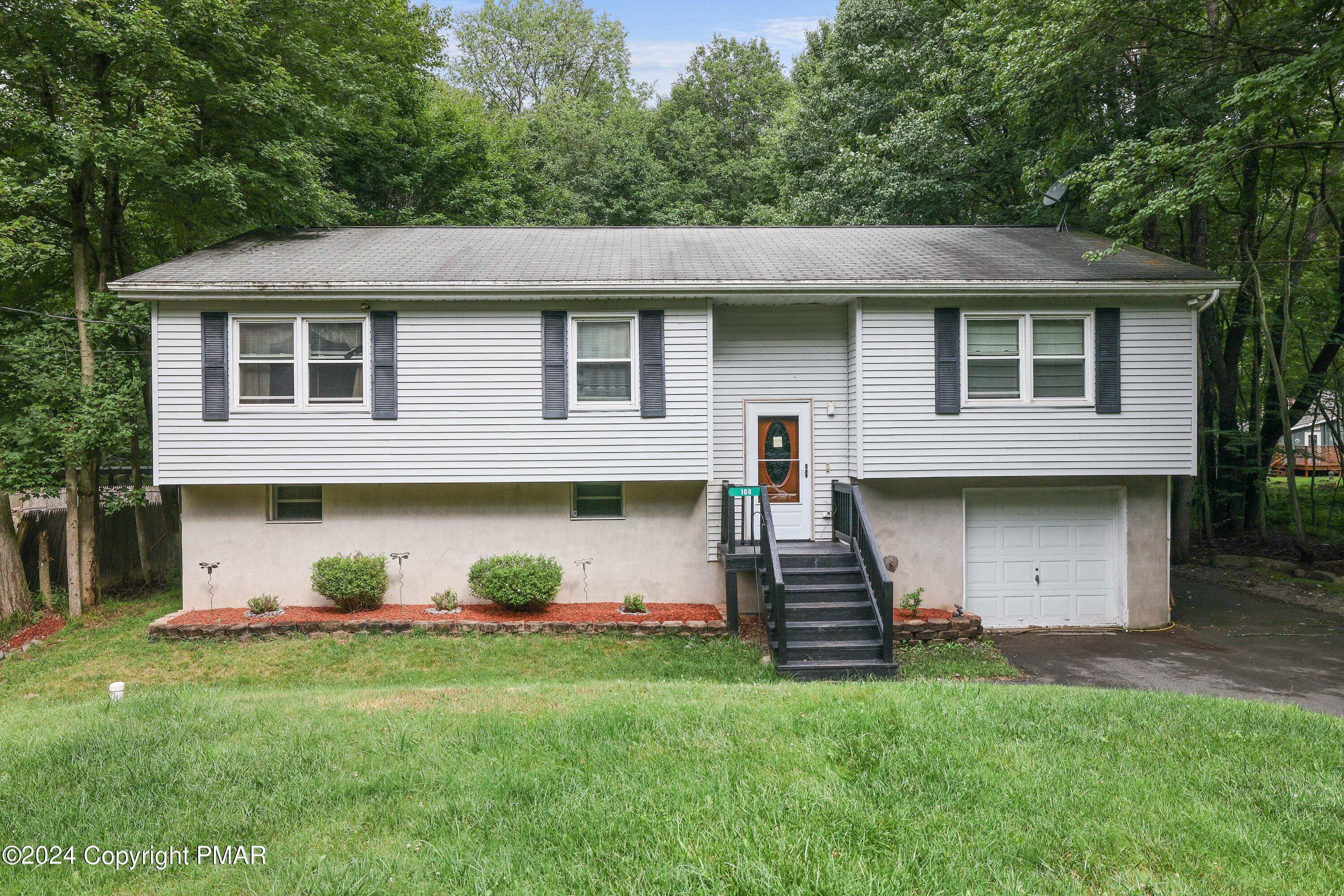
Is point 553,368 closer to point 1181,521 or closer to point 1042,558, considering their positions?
point 1042,558

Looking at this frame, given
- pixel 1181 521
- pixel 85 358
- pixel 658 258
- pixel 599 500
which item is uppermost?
pixel 658 258

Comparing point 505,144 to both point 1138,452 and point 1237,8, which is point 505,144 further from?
point 1138,452

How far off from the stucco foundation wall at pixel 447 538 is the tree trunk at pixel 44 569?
11.0 feet

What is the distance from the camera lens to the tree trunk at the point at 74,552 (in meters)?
11.5

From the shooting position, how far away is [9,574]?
11.5 metres

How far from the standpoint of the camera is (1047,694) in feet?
20.1

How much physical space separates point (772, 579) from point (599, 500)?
3280 mm

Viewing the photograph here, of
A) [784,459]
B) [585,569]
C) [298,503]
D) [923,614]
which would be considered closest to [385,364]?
[298,503]

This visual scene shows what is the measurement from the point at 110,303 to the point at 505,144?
51.6ft

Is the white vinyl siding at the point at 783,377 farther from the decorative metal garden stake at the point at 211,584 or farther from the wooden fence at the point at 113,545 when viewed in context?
the wooden fence at the point at 113,545

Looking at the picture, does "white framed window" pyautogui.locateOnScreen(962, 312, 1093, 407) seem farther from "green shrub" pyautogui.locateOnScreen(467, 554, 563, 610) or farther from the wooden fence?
the wooden fence

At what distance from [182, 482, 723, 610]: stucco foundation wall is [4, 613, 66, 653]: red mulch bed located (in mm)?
2350

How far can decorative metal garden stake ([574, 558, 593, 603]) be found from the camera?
1080 cm

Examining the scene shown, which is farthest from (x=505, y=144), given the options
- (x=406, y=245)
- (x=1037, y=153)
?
(x=1037, y=153)
